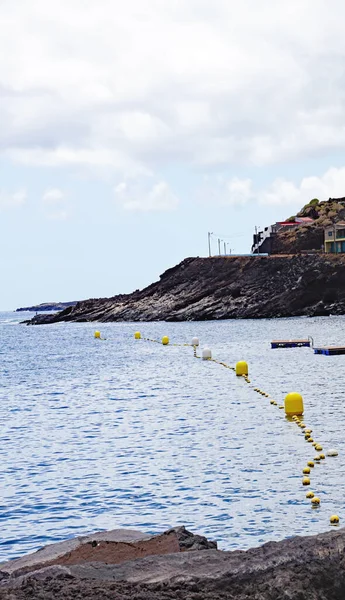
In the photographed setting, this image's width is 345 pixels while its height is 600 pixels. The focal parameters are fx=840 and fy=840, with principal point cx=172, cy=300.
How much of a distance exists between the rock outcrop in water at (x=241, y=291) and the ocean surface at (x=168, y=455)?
82369 mm

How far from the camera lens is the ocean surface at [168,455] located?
18656 millimetres

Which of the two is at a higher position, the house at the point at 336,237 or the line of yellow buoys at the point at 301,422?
the house at the point at 336,237

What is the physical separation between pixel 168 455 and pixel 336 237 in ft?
441

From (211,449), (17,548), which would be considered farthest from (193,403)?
(17,548)

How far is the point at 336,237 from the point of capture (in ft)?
512

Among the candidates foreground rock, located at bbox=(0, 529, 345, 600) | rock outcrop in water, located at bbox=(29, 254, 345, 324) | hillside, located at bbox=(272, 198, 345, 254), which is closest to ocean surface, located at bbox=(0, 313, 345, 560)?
foreground rock, located at bbox=(0, 529, 345, 600)

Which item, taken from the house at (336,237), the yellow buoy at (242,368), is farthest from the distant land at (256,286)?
the yellow buoy at (242,368)

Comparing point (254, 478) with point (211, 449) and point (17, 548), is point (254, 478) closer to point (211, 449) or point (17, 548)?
point (211, 449)

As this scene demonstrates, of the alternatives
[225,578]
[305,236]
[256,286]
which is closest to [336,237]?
[305,236]

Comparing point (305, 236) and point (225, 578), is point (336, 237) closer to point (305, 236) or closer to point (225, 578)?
point (305, 236)

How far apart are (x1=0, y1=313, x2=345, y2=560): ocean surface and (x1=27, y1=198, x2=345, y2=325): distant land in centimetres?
8270

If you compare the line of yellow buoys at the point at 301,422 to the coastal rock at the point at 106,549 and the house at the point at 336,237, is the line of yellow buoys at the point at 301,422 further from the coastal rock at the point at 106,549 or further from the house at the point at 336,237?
the house at the point at 336,237

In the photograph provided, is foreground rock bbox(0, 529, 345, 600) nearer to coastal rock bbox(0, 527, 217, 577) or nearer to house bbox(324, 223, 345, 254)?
coastal rock bbox(0, 527, 217, 577)

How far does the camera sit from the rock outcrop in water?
141 metres
